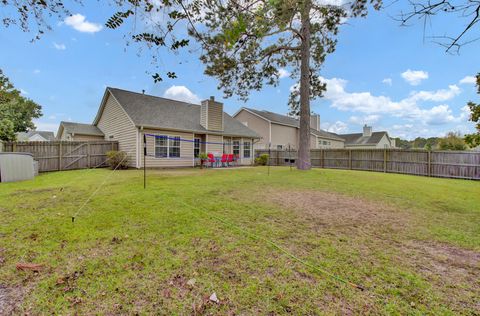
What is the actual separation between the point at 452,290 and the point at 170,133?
1339 cm

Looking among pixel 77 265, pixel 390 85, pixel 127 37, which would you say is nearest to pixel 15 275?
pixel 77 265

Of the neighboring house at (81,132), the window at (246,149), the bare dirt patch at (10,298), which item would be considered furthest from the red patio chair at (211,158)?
the bare dirt patch at (10,298)

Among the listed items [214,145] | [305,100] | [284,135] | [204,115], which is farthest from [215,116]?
[284,135]

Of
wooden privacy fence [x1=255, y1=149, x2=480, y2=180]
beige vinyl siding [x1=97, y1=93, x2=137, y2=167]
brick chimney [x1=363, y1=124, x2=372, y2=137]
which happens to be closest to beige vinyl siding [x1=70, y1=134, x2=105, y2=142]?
beige vinyl siding [x1=97, y1=93, x2=137, y2=167]

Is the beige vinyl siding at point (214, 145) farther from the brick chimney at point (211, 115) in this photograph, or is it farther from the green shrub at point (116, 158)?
the green shrub at point (116, 158)

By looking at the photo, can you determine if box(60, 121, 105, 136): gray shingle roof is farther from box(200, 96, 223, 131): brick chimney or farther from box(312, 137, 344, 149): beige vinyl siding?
box(312, 137, 344, 149): beige vinyl siding

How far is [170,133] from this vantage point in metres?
13.6

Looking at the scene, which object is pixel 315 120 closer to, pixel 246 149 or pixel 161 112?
pixel 246 149

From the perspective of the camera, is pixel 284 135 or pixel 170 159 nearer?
pixel 170 159

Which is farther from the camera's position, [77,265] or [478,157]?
[478,157]

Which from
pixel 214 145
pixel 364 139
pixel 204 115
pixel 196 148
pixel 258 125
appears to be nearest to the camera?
pixel 196 148

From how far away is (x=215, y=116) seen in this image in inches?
620

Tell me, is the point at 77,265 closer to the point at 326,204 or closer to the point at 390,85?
the point at 326,204

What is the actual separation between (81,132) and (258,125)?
51.2ft
